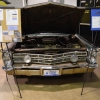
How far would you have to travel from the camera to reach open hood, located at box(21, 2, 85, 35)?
3.19 metres

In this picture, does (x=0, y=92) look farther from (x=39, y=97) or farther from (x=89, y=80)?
(x=89, y=80)

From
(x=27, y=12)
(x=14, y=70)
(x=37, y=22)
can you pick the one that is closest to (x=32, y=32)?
(x=37, y=22)

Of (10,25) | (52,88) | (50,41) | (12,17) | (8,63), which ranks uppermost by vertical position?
(12,17)

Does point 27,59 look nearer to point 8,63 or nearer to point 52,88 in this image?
point 8,63

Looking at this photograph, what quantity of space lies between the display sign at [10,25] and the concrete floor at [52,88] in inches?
37.3

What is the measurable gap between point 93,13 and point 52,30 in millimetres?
1297

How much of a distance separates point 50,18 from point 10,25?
3.50 feet

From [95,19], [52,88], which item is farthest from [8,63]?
[95,19]

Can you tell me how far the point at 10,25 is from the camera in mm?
2725

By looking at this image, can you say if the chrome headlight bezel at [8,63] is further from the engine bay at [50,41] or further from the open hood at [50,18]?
the open hood at [50,18]

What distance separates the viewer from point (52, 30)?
396 centimetres

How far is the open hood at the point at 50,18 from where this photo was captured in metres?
3.19

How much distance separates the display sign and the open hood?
1.51 ft

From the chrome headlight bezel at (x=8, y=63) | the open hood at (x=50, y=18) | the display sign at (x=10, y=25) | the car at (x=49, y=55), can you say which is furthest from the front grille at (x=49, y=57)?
the open hood at (x=50, y=18)
